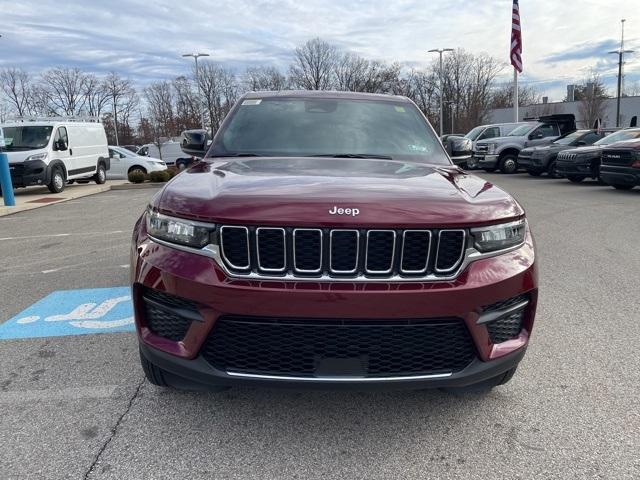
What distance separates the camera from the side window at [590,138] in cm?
1656

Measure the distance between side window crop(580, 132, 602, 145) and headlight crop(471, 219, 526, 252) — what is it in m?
16.6

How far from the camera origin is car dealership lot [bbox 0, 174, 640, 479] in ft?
7.41

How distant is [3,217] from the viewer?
1104 cm

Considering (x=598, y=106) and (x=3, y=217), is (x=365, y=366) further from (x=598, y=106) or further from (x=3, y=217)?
(x=598, y=106)

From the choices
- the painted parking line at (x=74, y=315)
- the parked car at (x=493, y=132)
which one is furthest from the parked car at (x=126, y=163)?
the painted parking line at (x=74, y=315)

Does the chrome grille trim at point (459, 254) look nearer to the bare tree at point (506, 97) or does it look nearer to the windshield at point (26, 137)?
the windshield at point (26, 137)

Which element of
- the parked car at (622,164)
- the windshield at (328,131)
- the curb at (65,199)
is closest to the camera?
the windshield at (328,131)

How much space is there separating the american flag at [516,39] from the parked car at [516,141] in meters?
3.98

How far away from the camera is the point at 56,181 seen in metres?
15.3

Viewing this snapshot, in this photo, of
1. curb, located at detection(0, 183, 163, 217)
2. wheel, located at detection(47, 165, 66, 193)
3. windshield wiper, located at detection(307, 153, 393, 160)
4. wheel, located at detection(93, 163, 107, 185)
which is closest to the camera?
windshield wiper, located at detection(307, 153, 393, 160)

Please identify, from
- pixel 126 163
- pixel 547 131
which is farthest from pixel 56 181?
pixel 547 131

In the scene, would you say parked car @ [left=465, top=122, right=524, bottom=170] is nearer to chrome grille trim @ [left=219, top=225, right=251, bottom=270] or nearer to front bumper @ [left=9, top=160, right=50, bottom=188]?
front bumper @ [left=9, top=160, right=50, bottom=188]

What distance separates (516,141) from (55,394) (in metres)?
19.6

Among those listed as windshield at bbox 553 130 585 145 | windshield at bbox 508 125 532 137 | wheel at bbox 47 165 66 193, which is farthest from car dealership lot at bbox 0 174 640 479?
windshield at bbox 508 125 532 137
